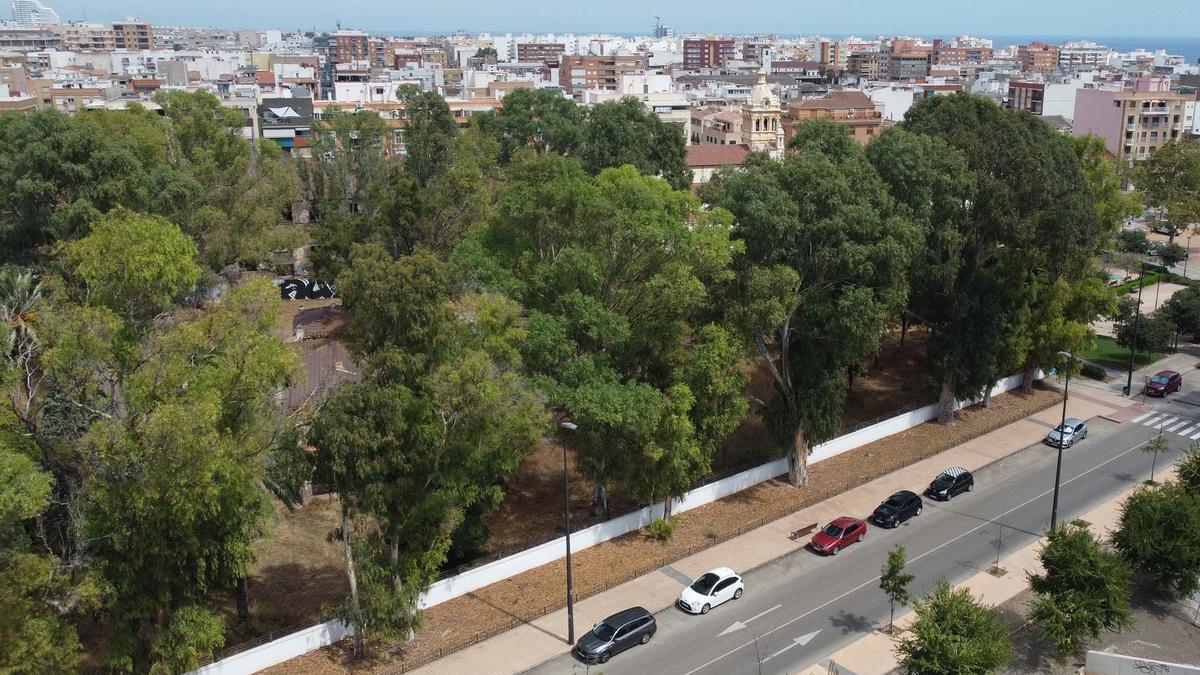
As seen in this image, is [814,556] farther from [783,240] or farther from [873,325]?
[783,240]

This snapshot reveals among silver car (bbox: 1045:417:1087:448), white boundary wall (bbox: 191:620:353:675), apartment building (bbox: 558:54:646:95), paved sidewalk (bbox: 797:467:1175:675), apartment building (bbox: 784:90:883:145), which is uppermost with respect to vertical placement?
apartment building (bbox: 558:54:646:95)

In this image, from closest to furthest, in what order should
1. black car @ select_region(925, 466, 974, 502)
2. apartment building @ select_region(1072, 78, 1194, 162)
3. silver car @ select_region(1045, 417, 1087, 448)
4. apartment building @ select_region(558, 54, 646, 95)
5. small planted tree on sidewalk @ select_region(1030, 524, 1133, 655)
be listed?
small planted tree on sidewalk @ select_region(1030, 524, 1133, 655) → black car @ select_region(925, 466, 974, 502) → silver car @ select_region(1045, 417, 1087, 448) → apartment building @ select_region(1072, 78, 1194, 162) → apartment building @ select_region(558, 54, 646, 95)

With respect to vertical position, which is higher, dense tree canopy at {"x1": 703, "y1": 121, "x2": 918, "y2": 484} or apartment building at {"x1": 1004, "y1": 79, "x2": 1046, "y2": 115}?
apartment building at {"x1": 1004, "y1": 79, "x2": 1046, "y2": 115}

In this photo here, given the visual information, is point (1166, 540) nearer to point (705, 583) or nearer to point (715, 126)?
point (705, 583)

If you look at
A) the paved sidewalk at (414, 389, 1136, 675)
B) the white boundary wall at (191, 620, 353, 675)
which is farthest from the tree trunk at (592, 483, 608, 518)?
the white boundary wall at (191, 620, 353, 675)

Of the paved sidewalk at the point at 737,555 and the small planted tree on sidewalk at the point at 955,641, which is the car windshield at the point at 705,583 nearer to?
the paved sidewalk at the point at 737,555

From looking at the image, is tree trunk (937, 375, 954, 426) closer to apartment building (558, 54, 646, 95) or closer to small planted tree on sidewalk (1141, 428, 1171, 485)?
small planted tree on sidewalk (1141, 428, 1171, 485)

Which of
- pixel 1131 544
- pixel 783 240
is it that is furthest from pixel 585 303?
pixel 1131 544
